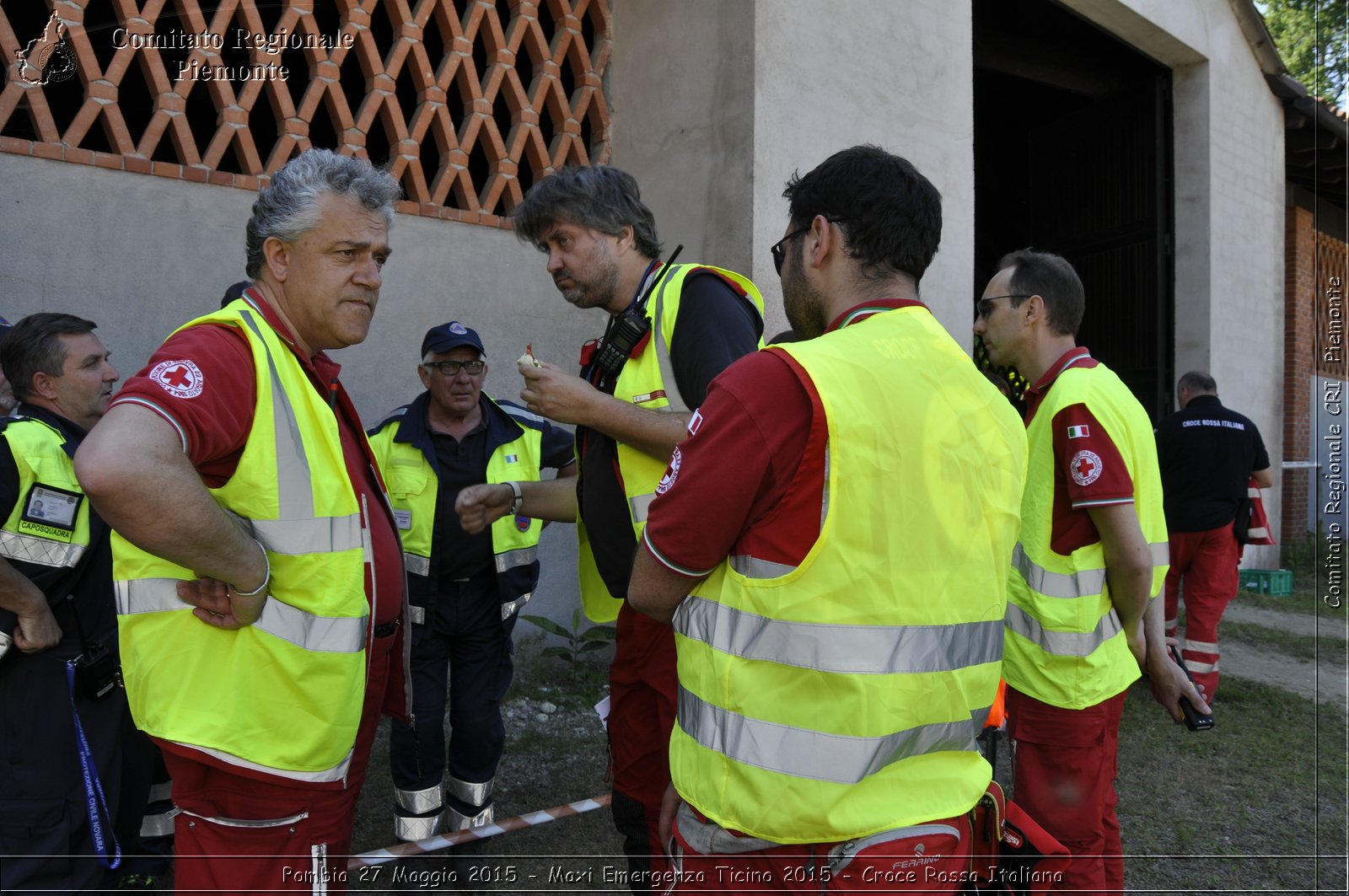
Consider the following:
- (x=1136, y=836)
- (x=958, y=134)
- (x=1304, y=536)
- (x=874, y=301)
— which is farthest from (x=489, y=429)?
(x=1304, y=536)

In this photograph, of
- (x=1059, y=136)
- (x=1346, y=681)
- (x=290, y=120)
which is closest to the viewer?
(x=290, y=120)

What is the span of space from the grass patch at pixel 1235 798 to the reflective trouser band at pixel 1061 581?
1648mm

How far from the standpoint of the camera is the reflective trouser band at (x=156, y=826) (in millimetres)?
3428

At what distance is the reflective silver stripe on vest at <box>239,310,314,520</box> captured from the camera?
1704 millimetres

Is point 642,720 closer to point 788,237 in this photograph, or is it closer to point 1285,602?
point 788,237

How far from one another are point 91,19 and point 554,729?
4.59 meters

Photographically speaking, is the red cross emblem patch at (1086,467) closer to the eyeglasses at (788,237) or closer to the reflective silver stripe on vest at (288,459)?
the eyeglasses at (788,237)

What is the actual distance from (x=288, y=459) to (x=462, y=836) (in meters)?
2.09

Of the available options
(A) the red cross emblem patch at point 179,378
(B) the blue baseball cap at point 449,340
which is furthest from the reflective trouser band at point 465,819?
(A) the red cross emblem patch at point 179,378

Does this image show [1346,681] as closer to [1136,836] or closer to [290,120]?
[1136,836]

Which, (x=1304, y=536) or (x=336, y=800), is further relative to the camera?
(x=1304, y=536)

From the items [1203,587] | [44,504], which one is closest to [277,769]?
[44,504]

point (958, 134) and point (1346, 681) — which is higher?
point (958, 134)

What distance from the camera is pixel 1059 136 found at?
10094 mm
